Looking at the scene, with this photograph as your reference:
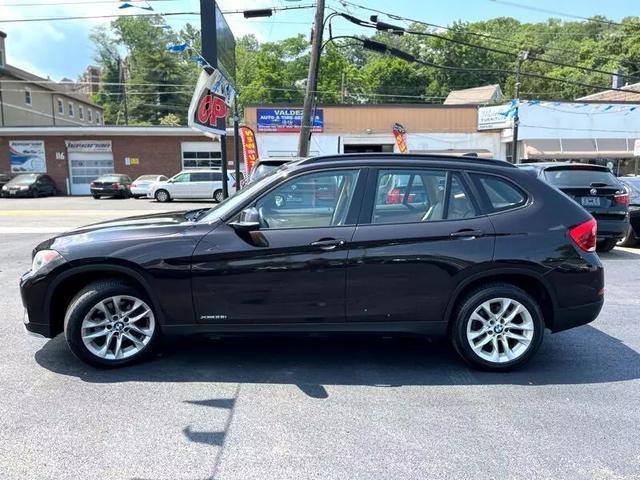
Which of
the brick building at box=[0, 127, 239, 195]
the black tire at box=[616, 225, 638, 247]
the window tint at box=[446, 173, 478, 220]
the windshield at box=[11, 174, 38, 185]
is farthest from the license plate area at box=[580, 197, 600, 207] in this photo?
the windshield at box=[11, 174, 38, 185]

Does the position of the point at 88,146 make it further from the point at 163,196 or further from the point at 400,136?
the point at 400,136

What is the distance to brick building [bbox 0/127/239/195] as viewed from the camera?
30938 millimetres

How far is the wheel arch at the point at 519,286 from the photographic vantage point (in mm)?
4098

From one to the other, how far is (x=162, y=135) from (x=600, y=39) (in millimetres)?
48784

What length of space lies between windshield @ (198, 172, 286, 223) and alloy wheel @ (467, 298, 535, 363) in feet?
6.64

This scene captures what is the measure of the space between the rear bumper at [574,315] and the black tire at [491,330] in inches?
6.4

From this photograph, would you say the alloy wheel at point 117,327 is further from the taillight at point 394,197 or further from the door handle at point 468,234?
the door handle at point 468,234

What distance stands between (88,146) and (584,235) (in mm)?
32239

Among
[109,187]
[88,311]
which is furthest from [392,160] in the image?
[109,187]

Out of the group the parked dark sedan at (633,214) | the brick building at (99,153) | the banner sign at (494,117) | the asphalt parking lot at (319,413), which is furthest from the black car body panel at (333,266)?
the brick building at (99,153)

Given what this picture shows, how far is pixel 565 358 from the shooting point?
4543mm

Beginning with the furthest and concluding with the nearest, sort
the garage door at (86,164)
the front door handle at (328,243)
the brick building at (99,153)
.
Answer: the garage door at (86,164)
the brick building at (99,153)
the front door handle at (328,243)

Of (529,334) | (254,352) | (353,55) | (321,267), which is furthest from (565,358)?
(353,55)

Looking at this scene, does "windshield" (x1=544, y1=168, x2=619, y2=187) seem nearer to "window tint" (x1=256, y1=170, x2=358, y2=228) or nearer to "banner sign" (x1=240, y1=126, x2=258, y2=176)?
"window tint" (x1=256, y1=170, x2=358, y2=228)
